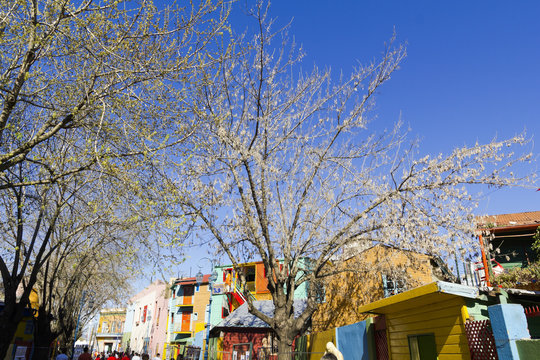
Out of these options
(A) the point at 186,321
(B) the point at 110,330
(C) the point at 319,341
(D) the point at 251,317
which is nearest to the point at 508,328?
(C) the point at 319,341

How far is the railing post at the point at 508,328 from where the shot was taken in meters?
5.65

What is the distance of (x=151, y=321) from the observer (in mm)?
47531

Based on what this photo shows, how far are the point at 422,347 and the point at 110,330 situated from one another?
75.9 metres

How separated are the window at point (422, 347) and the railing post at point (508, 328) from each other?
241 centimetres

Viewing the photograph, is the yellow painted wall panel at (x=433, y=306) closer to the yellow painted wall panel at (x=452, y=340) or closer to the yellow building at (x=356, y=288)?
the yellow painted wall panel at (x=452, y=340)

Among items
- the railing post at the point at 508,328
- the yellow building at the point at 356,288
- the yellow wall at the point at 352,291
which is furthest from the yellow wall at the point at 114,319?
the railing post at the point at 508,328

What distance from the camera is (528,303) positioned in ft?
24.4

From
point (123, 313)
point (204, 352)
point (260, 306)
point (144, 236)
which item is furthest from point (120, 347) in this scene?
point (144, 236)

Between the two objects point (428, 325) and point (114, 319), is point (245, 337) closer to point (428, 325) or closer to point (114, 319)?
point (428, 325)

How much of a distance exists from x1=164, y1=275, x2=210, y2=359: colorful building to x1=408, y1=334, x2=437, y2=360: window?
31.7 metres

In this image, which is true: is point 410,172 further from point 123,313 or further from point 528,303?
point 123,313

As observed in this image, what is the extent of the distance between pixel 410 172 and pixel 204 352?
25.0 m

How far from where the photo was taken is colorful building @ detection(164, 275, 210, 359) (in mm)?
38625

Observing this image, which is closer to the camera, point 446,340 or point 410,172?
point 446,340
